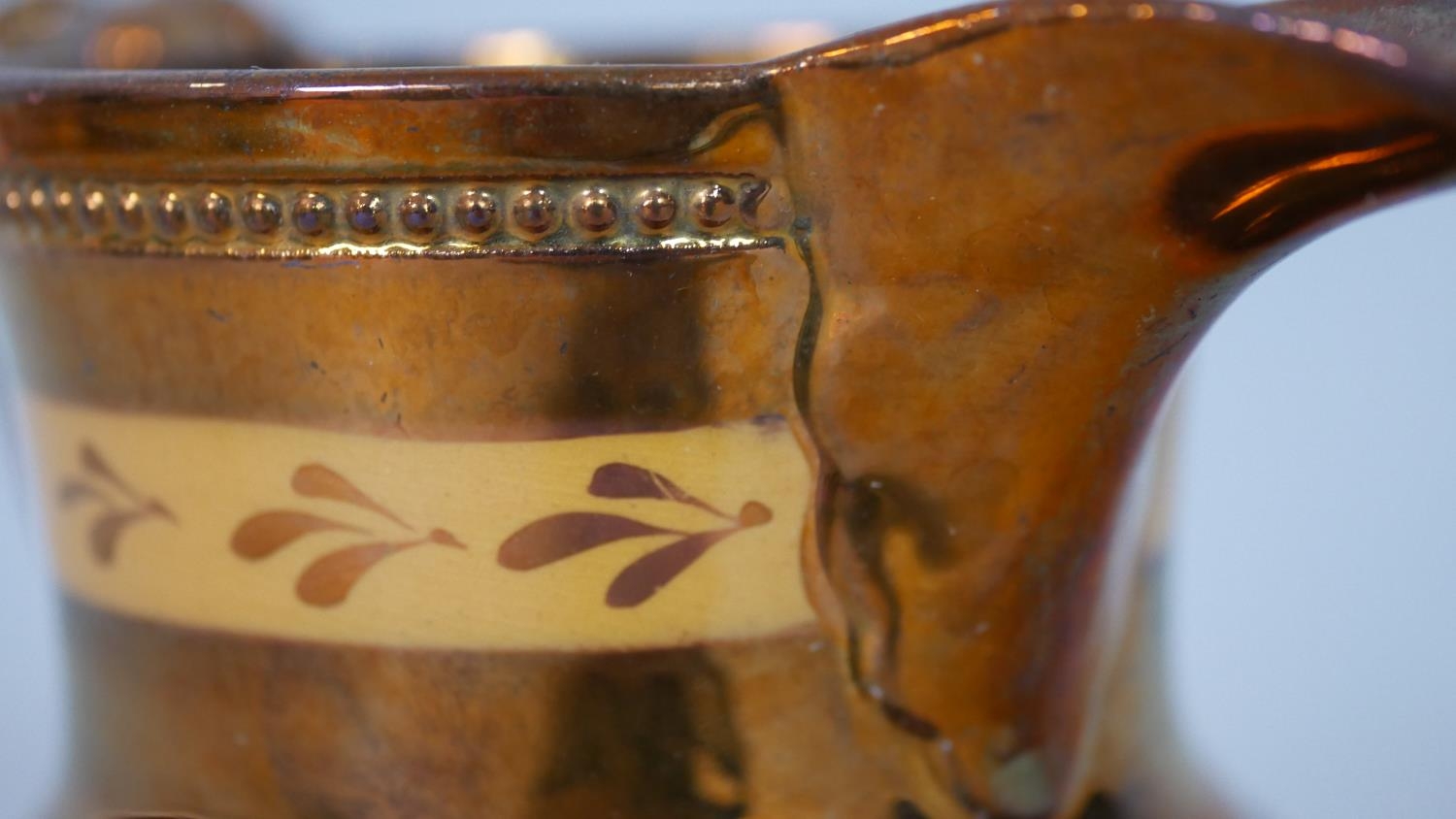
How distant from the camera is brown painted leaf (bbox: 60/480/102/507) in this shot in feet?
1.51

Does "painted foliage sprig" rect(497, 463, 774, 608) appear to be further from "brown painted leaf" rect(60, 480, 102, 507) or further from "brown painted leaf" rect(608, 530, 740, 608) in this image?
"brown painted leaf" rect(60, 480, 102, 507)

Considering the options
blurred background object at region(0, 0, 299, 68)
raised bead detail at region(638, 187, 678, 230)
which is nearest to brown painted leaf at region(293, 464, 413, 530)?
raised bead detail at region(638, 187, 678, 230)

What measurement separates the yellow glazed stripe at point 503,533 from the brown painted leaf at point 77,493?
0.04 m

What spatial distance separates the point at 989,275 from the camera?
0.37 meters

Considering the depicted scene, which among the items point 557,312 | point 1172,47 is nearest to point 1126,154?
point 1172,47

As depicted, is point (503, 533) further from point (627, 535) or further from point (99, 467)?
point (99, 467)

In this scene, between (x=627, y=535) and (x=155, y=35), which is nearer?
(x=627, y=535)

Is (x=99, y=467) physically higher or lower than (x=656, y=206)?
lower

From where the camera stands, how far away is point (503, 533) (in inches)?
15.8

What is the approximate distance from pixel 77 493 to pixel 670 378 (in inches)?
8.2

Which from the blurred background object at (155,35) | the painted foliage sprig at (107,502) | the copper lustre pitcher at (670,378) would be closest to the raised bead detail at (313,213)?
the copper lustre pitcher at (670,378)

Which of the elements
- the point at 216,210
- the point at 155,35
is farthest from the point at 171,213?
the point at 155,35

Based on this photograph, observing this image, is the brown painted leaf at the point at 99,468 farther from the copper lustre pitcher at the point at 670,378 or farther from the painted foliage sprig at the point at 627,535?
the painted foliage sprig at the point at 627,535

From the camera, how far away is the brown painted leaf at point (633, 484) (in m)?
0.39
